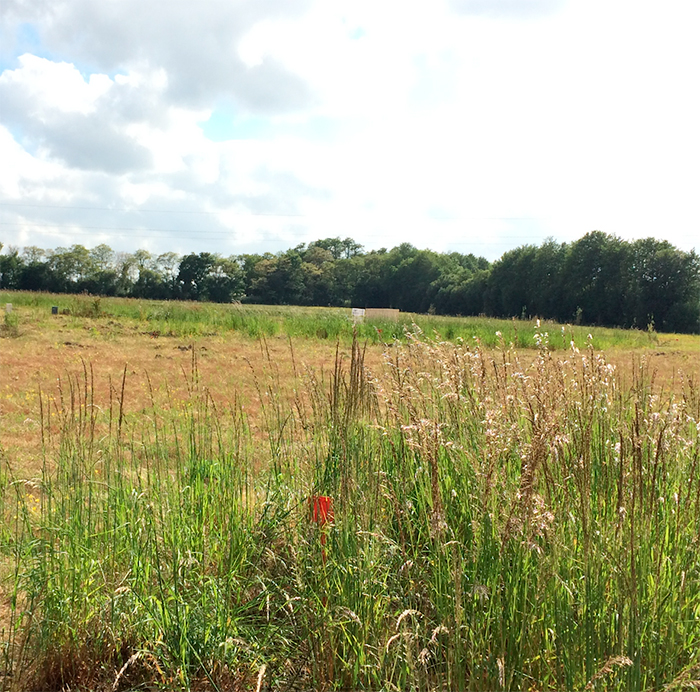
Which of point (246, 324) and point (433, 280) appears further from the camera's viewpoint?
point (433, 280)

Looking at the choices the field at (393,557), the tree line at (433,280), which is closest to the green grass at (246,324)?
the field at (393,557)

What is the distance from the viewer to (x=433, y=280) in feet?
212

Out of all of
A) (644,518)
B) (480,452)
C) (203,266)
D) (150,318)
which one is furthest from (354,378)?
(203,266)

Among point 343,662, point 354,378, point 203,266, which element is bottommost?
point 343,662

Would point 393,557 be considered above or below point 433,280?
below

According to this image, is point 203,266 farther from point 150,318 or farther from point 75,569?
point 75,569

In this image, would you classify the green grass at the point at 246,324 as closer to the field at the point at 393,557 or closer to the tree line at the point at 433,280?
the field at the point at 393,557

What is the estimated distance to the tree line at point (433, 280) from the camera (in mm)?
42750

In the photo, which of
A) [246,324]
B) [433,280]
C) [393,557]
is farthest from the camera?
[433,280]

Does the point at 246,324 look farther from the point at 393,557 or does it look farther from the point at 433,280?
the point at 433,280

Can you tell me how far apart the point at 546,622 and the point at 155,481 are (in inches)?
69.4

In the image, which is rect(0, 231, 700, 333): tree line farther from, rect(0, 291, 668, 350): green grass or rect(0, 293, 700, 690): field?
rect(0, 293, 700, 690): field

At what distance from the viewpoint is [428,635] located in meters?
1.77

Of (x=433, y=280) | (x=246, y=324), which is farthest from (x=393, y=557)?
(x=433, y=280)
